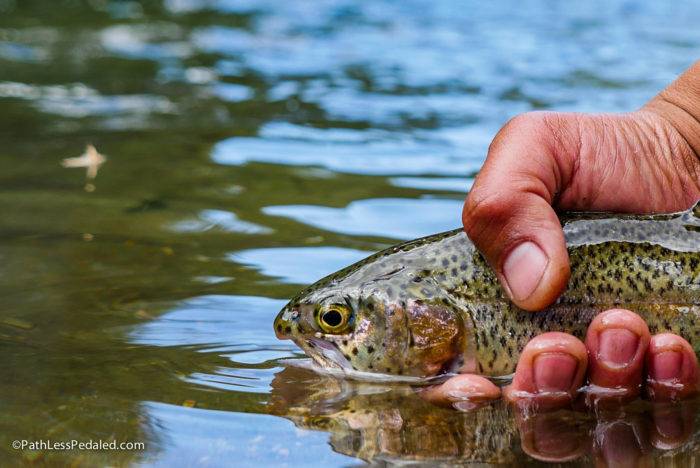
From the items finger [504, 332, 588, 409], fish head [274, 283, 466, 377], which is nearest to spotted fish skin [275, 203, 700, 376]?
fish head [274, 283, 466, 377]

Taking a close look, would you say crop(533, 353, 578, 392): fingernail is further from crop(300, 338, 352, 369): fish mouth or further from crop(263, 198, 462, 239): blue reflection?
crop(263, 198, 462, 239): blue reflection

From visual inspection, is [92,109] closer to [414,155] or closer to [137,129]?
[137,129]

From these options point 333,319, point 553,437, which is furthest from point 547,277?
point 333,319

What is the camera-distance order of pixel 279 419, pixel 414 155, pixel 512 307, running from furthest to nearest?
pixel 414 155 < pixel 512 307 < pixel 279 419

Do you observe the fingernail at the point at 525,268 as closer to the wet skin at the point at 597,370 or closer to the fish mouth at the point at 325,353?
the wet skin at the point at 597,370

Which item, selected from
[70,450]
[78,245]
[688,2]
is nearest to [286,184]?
[78,245]
